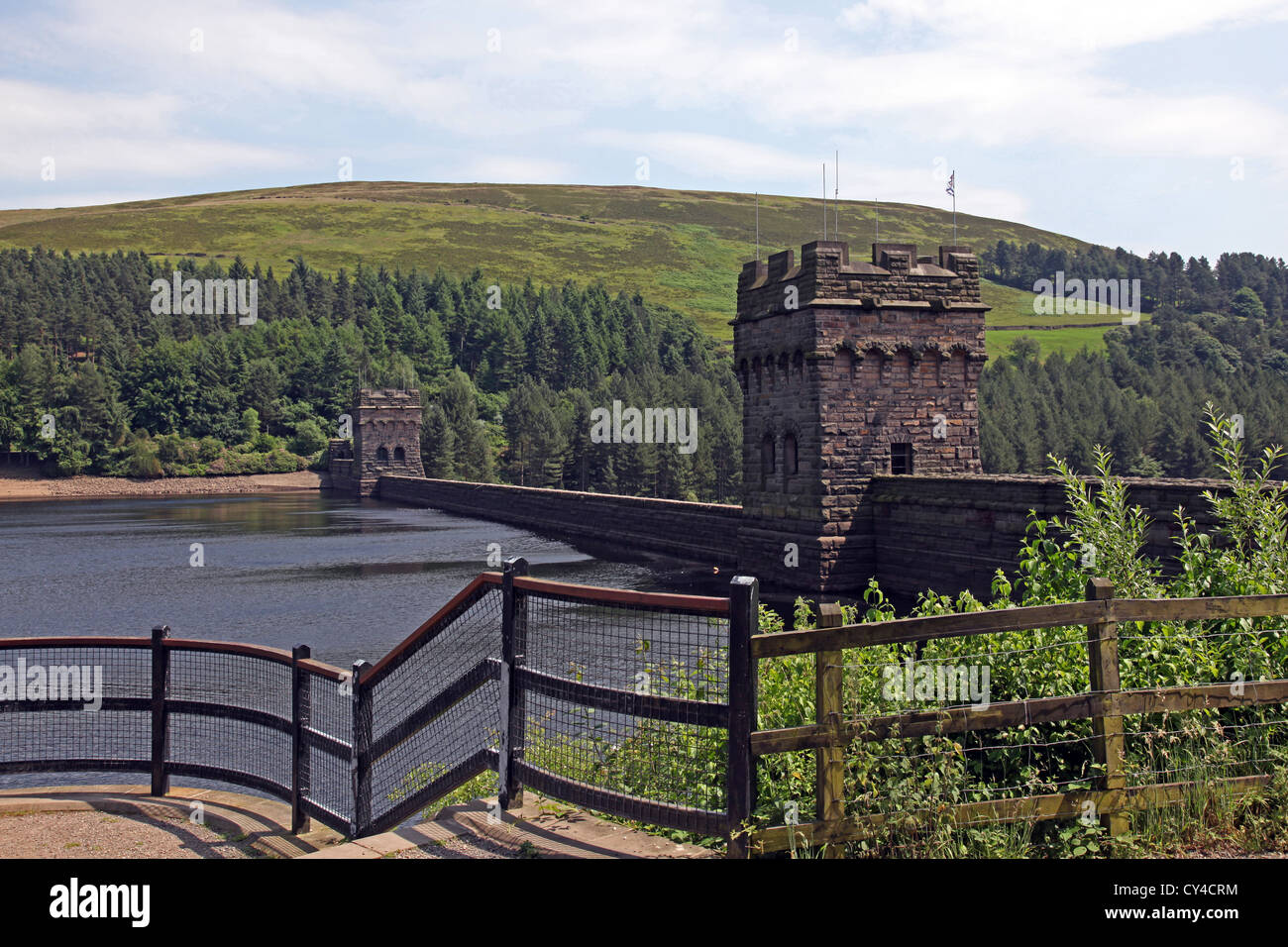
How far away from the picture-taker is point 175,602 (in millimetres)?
32938

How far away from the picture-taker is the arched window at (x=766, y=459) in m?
29.3

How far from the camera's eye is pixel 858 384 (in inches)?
1069

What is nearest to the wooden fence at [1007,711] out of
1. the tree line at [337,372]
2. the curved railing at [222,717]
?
the curved railing at [222,717]

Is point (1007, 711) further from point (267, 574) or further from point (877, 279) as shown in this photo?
point (267, 574)

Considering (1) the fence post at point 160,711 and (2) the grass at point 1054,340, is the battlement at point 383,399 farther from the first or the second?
(2) the grass at point 1054,340

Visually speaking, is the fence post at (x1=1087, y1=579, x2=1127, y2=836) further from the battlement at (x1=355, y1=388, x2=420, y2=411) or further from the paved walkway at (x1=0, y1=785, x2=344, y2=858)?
the battlement at (x1=355, y1=388, x2=420, y2=411)

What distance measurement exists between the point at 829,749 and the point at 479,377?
149418mm

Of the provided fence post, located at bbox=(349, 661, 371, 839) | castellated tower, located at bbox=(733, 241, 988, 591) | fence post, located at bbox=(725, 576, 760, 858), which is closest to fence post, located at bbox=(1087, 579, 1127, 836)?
fence post, located at bbox=(725, 576, 760, 858)

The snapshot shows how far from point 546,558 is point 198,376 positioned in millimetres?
92090

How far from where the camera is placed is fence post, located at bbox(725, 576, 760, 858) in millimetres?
5402

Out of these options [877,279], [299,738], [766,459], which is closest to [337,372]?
[766,459]

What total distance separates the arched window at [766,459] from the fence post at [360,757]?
2152cm

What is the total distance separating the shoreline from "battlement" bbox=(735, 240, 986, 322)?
8817 cm

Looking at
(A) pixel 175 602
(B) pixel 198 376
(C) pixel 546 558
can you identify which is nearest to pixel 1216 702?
(A) pixel 175 602
